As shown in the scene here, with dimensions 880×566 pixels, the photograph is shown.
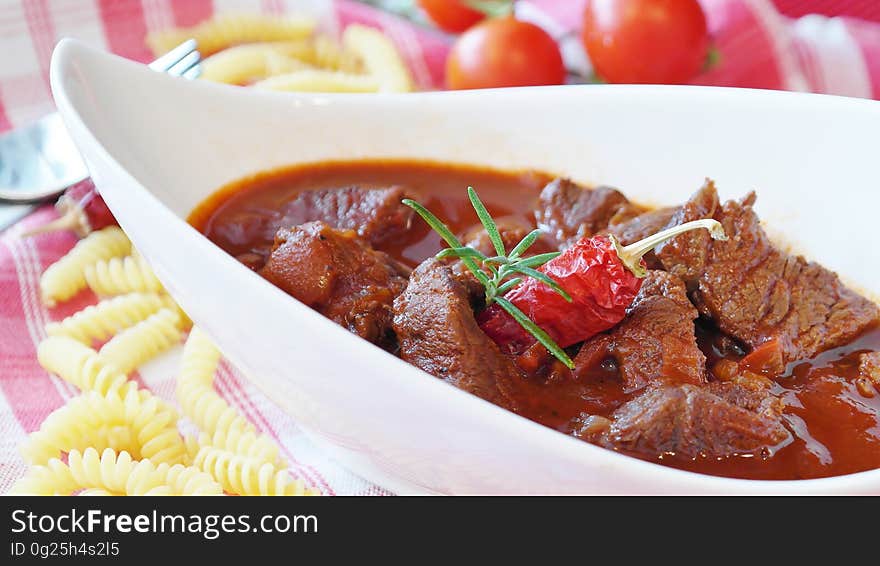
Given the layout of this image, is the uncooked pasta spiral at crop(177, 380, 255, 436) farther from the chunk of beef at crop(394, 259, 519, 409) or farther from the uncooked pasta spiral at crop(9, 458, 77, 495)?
the chunk of beef at crop(394, 259, 519, 409)

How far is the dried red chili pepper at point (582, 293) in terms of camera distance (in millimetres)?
2234

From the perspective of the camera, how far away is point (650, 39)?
4246 mm

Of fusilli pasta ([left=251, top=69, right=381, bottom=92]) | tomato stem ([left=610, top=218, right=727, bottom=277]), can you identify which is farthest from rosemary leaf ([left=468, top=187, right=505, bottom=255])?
fusilli pasta ([left=251, top=69, right=381, bottom=92])

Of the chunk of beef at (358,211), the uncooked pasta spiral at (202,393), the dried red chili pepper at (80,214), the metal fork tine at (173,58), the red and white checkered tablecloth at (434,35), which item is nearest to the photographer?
the uncooked pasta spiral at (202,393)

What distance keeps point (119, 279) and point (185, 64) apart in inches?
35.1

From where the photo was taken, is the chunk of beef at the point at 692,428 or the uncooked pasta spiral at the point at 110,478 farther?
the uncooked pasta spiral at the point at 110,478

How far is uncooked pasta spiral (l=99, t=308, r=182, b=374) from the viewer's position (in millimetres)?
2701

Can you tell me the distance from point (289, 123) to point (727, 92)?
4.18 ft

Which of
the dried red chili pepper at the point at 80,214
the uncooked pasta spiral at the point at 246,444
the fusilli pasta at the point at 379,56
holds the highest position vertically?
the fusilli pasta at the point at 379,56

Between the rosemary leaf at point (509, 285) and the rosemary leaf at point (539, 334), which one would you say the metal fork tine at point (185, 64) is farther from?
the rosemary leaf at point (539, 334)

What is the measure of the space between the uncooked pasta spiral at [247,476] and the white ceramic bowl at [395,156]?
5.3 inches

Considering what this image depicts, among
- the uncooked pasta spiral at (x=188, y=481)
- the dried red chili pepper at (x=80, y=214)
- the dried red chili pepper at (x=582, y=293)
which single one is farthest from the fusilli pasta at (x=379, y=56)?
the uncooked pasta spiral at (x=188, y=481)

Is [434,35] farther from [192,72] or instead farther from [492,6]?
A: [192,72]

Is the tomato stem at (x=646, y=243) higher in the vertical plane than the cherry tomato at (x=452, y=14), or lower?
higher
